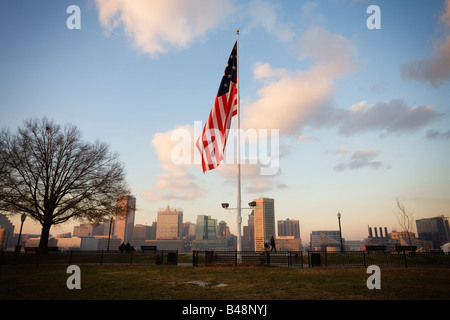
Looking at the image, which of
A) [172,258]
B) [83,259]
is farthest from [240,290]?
[83,259]

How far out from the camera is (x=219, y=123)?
1781 centimetres

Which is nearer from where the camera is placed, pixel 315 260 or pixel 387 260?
pixel 315 260

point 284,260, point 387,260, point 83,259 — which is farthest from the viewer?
point 83,259

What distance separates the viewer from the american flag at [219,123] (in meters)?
17.3

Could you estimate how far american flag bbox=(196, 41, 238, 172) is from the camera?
682 inches

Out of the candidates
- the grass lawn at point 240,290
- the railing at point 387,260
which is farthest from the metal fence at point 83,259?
the railing at point 387,260

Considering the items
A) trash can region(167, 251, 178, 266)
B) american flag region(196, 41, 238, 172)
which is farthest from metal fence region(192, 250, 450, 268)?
american flag region(196, 41, 238, 172)

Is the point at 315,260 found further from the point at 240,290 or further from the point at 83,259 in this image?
the point at 83,259

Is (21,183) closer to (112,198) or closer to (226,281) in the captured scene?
(112,198)

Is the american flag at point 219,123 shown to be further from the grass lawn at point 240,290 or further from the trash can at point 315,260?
the trash can at point 315,260
